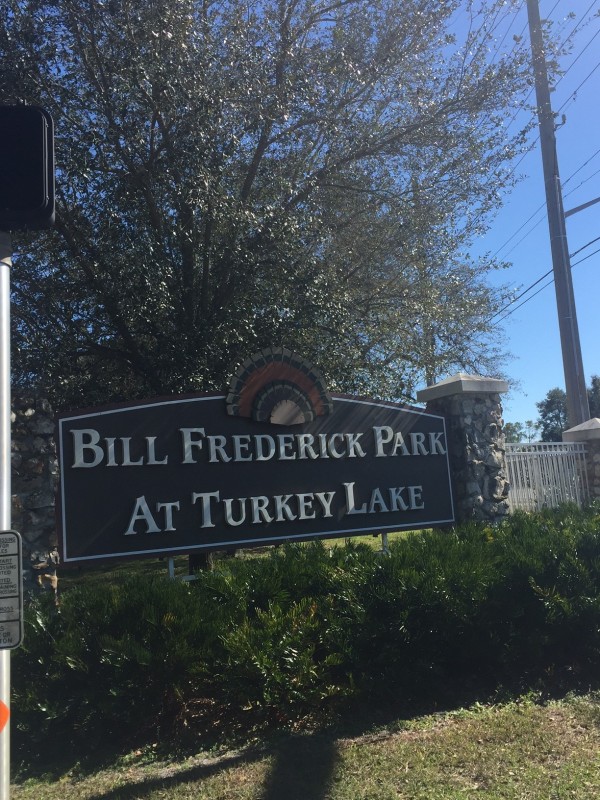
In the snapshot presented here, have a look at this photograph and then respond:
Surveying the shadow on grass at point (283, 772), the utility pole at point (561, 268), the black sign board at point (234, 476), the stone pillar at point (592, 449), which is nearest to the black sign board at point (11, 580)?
the shadow on grass at point (283, 772)

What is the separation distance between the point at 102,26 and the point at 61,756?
7.94 metres

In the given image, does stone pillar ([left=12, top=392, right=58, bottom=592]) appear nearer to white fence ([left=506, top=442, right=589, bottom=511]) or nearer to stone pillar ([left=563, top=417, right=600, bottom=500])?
white fence ([left=506, top=442, right=589, bottom=511])

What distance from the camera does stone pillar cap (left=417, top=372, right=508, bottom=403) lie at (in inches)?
337

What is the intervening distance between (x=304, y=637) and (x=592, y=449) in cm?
734

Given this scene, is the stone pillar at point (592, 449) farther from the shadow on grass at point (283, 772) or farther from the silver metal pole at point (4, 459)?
the silver metal pole at point (4, 459)

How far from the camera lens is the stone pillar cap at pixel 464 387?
8.56 meters

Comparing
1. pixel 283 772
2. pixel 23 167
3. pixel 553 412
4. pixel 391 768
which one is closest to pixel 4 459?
pixel 23 167

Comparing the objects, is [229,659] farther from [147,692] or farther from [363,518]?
[363,518]

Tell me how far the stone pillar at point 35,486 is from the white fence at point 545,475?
622cm

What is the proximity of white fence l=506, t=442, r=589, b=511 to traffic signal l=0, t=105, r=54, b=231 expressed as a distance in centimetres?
830

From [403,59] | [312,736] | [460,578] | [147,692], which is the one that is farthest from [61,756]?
[403,59]

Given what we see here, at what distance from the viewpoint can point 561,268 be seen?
1404cm

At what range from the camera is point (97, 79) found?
28.6ft

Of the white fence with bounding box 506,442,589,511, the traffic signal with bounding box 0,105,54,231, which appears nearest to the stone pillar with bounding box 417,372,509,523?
the white fence with bounding box 506,442,589,511
